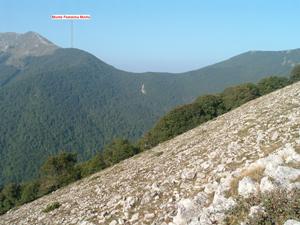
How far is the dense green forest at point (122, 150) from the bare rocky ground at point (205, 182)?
4114cm

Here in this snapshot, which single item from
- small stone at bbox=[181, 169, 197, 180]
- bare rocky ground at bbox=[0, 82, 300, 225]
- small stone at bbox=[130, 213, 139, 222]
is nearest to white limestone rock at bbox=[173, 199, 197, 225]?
bare rocky ground at bbox=[0, 82, 300, 225]

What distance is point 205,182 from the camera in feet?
53.3

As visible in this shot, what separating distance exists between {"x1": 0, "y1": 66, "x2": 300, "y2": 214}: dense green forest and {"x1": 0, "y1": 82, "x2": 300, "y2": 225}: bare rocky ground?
41.1m

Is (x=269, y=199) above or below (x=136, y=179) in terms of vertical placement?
above

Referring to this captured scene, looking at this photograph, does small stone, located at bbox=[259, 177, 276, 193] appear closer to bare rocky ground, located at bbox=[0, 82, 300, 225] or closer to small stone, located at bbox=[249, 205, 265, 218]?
bare rocky ground, located at bbox=[0, 82, 300, 225]

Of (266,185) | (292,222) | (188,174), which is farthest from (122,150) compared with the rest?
(292,222)

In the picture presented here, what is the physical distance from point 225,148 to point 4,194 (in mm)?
70340

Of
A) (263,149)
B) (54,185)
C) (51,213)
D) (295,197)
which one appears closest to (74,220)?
(51,213)

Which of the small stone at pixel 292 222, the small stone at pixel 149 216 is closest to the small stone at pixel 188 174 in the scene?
the small stone at pixel 149 216

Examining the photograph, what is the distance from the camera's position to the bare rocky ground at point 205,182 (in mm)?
13008

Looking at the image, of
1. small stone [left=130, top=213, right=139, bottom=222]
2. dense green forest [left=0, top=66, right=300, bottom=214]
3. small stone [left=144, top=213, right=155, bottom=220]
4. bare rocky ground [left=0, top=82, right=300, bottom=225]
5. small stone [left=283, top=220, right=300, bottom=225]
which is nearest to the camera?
small stone [left=283, top=220, right=300, bottom=225]

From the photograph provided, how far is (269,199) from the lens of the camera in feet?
38.0

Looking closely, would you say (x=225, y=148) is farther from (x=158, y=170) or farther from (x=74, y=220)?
(x=74, y=220)

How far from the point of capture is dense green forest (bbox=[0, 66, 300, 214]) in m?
67.0
